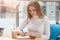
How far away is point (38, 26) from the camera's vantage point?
288 centimetres

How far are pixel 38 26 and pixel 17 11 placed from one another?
48cm

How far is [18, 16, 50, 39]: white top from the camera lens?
2.85m

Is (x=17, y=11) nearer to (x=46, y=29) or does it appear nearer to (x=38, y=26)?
(x=38, y=26)

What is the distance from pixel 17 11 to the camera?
288 cm

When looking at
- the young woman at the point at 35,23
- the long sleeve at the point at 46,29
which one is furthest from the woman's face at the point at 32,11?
the long sleeve at the point at 46,29

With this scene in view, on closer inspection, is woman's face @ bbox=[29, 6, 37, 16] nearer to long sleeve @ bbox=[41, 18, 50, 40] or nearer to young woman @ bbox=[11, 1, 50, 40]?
young woman @ bbox=[11, 1, 50, 40]

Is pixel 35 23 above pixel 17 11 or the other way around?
the other way around

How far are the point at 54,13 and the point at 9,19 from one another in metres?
0.84

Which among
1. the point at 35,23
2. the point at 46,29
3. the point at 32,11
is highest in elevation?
the point at 32,11

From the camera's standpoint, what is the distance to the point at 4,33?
288 centimetres

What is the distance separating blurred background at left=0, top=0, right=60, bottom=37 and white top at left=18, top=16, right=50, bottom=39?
A: 0.08 m

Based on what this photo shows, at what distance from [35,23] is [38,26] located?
8 cm

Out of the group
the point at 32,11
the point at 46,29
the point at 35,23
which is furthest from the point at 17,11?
the point at 46,29

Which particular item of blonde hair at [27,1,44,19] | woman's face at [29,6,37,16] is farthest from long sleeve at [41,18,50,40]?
woman's face at [29,6,37,16]
